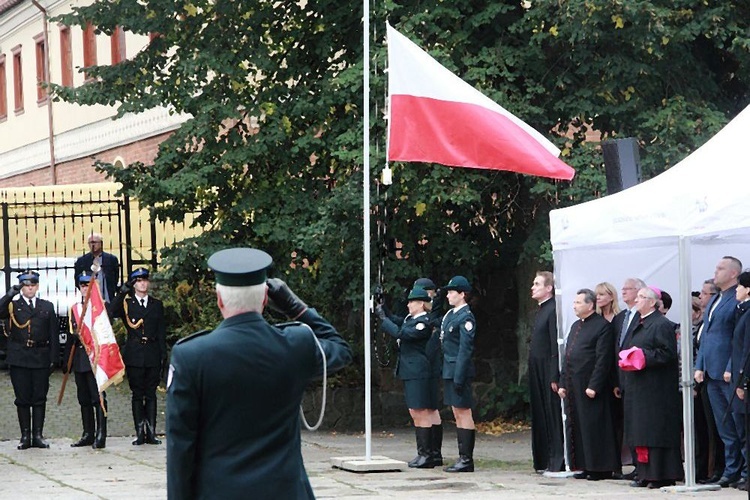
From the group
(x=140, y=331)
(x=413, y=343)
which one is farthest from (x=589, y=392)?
(x=140, y=331)

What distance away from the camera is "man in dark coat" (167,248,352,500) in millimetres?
5402

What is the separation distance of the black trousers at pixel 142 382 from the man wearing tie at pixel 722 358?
6489 mm

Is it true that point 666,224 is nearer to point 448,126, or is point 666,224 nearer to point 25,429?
point 448,126

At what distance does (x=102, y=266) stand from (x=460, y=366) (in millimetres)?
5506

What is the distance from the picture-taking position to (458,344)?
1432 cm

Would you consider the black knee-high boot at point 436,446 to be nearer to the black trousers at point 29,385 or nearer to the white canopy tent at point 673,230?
the white canopy tent at point 673,230

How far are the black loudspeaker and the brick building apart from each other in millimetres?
17992

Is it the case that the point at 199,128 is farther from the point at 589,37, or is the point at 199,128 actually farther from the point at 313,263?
the point at 589,37

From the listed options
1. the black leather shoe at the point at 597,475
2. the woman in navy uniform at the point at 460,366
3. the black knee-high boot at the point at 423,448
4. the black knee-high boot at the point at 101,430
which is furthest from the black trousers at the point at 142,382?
the black leather shoe at the point at 597,475

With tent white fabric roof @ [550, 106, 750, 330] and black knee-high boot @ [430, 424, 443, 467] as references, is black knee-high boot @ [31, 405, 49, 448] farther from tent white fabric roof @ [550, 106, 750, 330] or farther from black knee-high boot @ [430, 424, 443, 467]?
tent white fabric roof @ [550, 106, 750, 330]

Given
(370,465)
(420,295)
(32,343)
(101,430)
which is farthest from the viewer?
(32,343)

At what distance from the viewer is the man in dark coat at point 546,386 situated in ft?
46.3

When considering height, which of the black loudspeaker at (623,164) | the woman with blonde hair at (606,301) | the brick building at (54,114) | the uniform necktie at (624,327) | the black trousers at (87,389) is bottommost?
the black trousers at (87,389)

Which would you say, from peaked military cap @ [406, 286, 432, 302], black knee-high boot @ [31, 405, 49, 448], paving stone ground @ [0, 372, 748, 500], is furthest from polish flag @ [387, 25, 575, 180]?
black knee-high boot @ [31, 405, 49, 448]
